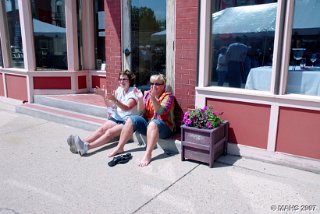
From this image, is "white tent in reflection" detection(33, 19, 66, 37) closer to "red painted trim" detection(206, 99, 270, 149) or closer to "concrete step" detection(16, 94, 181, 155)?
"concrete step" detection(16, 94, 181, 155)

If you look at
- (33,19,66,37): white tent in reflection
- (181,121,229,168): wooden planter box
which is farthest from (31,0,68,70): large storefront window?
(181,121,229,168): wooden planter box

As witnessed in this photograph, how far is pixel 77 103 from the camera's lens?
5.29 meters

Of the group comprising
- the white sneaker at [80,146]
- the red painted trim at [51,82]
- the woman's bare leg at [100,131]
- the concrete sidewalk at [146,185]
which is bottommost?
the concrete sidewalk at [146,185]

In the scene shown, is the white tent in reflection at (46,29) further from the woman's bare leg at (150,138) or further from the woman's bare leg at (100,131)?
the woman's bare leg at (150,138)

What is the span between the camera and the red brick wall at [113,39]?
4.42 metres

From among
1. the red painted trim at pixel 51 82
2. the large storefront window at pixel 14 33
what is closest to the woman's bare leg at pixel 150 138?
the red painted trim at pixel 51 82

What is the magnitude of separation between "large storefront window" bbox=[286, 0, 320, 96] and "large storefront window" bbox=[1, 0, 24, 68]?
531 cm

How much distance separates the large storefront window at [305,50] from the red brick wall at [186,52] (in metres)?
1.14

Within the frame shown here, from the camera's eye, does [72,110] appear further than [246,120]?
Yes

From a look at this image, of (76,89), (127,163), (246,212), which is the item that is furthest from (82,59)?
(246,212)

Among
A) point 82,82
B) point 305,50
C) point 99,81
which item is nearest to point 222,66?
point 305,50

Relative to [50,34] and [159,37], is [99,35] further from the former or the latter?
[159,37]

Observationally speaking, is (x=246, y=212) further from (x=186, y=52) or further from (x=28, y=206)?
(x=186, y=52)

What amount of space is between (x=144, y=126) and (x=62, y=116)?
6.66ft
